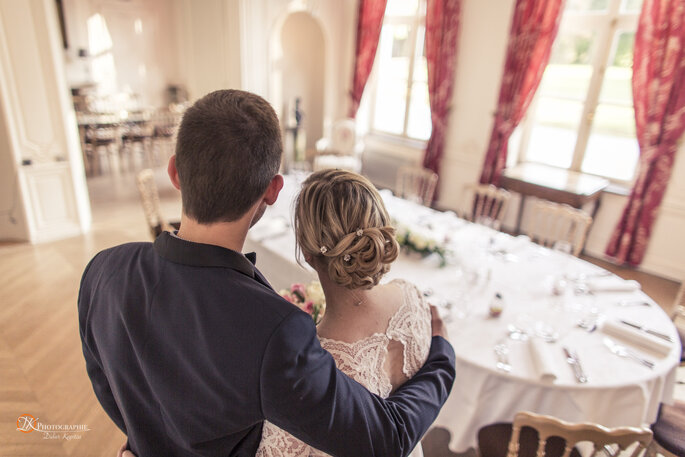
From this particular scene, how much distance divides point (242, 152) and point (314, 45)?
6.47 metres

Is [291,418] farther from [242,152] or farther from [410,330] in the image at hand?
[410,330]

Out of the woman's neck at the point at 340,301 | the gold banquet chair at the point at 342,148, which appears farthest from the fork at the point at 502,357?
the gold banquet chair at the point at 342,148

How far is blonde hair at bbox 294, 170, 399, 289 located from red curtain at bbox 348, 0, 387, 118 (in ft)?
17.4

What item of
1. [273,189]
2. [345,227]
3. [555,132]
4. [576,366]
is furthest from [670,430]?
[555,132]

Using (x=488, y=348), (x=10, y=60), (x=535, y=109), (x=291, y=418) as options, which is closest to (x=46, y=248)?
(x=10, y=60)

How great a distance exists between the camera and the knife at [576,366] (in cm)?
172

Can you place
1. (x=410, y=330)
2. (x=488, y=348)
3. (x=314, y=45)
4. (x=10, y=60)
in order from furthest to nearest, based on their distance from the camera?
1. (x=314, y=45)
2. (x=10, y=60)
3. (x=488, y=348)
4. (x=410, y=330)

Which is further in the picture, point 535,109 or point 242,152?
point 535,109

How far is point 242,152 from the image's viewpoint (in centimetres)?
75

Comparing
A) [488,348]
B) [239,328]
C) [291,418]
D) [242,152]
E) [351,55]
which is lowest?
[488,348]

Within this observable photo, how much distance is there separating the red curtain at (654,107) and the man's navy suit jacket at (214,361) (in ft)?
13.8

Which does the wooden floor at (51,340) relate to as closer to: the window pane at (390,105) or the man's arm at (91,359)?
the man's arm at (91,359)

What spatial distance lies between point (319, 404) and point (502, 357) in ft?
4.32

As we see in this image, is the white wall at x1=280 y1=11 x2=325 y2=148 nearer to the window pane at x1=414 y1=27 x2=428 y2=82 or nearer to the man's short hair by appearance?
the window pane at x1=414 y1=27 x2=428 y2=82
